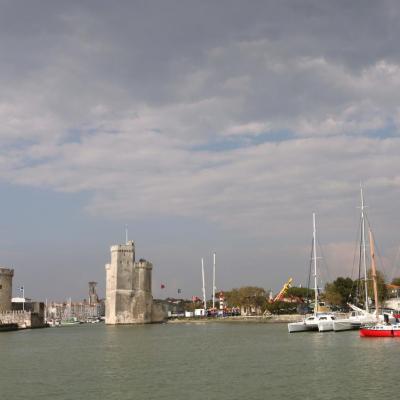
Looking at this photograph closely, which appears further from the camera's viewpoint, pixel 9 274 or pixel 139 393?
pixel 9 274

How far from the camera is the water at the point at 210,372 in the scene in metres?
24.1

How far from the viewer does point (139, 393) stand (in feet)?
79.8

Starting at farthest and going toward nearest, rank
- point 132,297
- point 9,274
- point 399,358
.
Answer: point 132,297
point 9,274
point 399,358

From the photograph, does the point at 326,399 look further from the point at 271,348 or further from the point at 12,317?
the point at 12,317

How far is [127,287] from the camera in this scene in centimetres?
9925

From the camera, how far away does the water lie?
24.1 m

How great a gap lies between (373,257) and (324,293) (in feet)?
181

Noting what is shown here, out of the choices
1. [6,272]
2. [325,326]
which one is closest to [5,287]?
[6,272]

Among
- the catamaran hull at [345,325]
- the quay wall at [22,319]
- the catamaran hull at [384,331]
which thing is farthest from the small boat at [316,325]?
the quay wall at [22,319]

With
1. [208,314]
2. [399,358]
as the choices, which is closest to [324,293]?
[208,314]

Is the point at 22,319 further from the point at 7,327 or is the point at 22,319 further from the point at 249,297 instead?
the point at 249,297

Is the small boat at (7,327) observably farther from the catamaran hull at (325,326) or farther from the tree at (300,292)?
the tree at (300,292)

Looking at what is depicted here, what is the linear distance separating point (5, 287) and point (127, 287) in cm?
1916

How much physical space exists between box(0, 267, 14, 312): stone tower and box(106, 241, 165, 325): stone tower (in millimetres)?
16128
